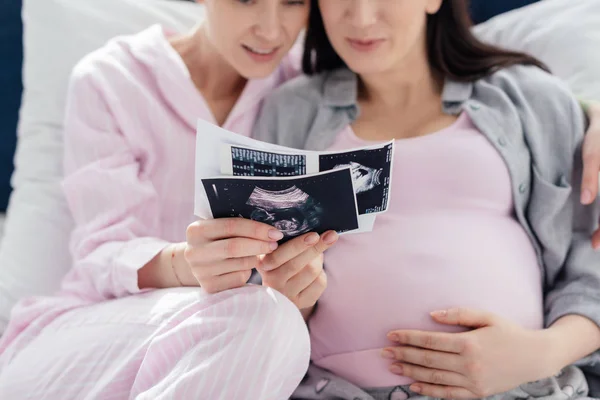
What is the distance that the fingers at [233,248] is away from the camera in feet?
3.04

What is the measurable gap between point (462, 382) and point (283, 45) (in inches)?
27.9

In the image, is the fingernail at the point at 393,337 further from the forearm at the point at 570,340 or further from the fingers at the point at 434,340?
the forearm at the point at 570,340

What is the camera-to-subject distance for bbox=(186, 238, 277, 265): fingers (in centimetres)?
93

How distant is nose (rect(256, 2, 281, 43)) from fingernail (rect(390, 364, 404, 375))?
0.64 metres

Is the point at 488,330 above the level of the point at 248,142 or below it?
below

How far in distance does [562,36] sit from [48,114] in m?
1.21

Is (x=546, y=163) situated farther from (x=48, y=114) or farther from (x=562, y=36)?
(x=48, y=114)

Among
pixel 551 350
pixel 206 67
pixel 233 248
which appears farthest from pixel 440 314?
pixel 206 67

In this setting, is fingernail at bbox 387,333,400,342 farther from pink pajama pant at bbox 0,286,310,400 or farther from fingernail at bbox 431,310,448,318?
pink pajama pant at bbox 0,286,310,400

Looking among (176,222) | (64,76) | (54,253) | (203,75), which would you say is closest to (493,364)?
(176,222)

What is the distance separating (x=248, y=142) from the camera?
2.83ft

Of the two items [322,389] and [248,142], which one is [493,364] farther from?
[248,142]

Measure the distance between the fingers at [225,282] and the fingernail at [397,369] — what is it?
0.98 feet

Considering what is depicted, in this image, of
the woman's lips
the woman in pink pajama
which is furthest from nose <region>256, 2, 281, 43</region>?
the woman's lips
